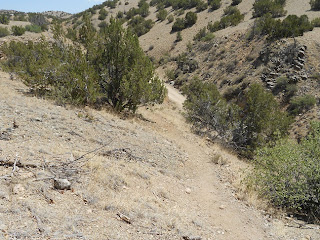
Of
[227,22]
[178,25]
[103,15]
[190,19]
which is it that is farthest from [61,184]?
[103,15]

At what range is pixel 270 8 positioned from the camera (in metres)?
32.8

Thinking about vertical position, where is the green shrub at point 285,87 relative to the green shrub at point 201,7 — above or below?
below

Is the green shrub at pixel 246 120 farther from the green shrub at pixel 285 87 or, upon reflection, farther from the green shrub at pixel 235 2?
the green shrub at pixel 235 2

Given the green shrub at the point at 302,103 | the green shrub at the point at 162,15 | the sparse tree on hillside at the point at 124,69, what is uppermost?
the green shrub at the point at 162,15

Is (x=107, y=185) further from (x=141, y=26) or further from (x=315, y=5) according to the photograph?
(x=141, y=26)

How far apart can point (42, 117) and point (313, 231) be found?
8771mm

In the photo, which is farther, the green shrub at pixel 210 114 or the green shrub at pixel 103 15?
the green shrub at pixel 103 15

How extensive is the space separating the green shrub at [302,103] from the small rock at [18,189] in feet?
62.0

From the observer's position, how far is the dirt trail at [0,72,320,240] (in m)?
4.43

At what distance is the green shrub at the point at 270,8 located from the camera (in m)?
Answer: 32.1

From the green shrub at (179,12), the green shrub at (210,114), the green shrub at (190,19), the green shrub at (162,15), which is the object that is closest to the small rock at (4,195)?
the green shrub at (210,114)

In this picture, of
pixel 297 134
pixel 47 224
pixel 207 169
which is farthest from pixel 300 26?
pixel 47 224

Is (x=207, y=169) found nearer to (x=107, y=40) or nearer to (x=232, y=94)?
(x=107, y=40)

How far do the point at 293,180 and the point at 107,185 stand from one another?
18.3 ft
